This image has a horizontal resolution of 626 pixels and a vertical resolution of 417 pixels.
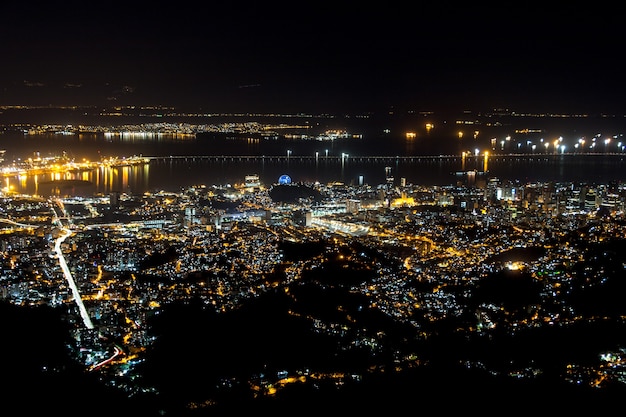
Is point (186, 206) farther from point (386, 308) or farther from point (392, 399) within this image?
point (392, 399)

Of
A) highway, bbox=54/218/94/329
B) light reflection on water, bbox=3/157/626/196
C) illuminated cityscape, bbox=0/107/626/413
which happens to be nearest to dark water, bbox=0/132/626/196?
light reflection on water, bbox=3/157/626/196

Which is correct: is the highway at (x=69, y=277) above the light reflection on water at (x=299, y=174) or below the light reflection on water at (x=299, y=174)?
below

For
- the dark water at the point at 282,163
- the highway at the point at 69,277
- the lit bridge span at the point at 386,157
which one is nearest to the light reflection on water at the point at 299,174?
the dark water at the point at 282,163

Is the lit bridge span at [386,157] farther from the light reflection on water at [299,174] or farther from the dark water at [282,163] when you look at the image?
the light reflection on water at [299,174]

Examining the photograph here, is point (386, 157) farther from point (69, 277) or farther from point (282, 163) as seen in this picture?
point (69, 277)

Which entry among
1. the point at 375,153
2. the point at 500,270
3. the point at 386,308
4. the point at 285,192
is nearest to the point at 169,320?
the point at 386,308

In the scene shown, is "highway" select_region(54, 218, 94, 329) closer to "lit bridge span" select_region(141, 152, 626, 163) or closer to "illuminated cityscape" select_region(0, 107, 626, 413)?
"illuminated cityscape" select_region(0, 107, 626, 413)

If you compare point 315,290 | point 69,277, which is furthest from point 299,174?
point 315,290

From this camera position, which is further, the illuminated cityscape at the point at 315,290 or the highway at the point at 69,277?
the highway at the point at 69,277
